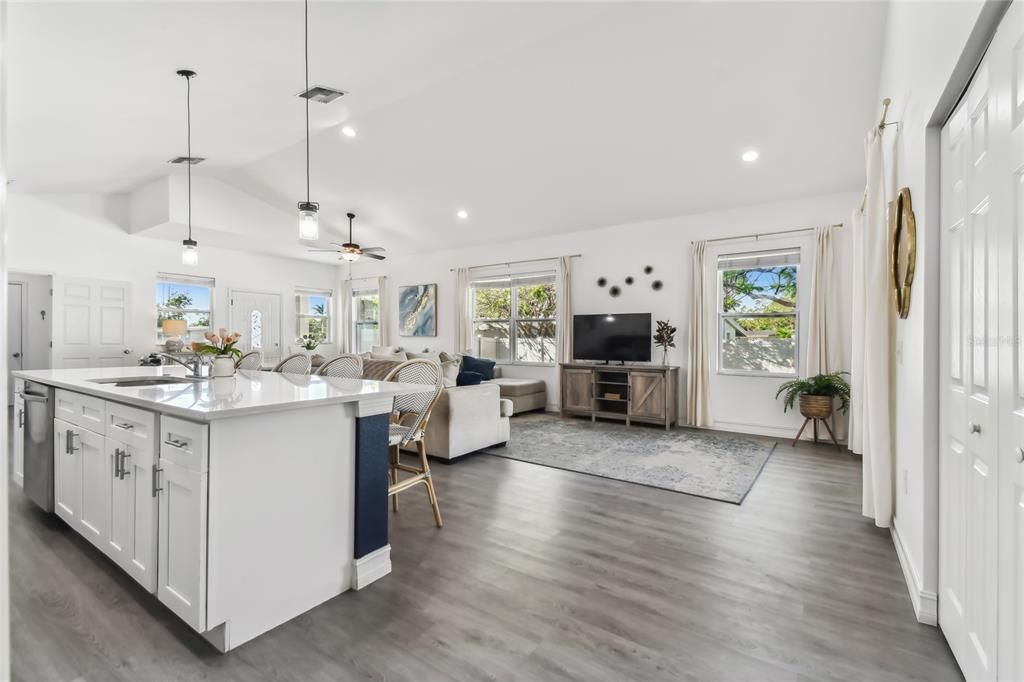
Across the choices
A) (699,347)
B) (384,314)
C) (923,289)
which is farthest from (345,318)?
(923,289)

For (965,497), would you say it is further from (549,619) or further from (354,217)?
(354,217)

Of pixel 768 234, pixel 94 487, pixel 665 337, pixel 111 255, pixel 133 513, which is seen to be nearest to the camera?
pixel 133 513

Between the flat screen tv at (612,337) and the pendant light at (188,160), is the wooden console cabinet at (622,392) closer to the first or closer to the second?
the flat screen tv at (612,337)

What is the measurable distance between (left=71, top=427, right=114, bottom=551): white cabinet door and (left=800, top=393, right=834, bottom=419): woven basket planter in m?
5.48

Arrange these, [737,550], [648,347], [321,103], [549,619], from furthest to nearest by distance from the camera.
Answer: [648,347] → [321,103] → [737,550] → [549,619]

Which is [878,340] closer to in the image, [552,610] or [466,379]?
[552,610]

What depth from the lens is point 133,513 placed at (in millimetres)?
2086

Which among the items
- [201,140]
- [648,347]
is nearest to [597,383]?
[648,347]

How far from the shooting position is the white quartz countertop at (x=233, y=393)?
1802 millimetres

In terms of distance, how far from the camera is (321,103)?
4.65 m

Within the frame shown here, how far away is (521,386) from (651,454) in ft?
8.37

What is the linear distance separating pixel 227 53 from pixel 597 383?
5.02 meters

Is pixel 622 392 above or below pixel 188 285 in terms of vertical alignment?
below

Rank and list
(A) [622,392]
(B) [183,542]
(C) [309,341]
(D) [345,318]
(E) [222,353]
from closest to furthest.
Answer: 1. (B) [183,542]
2. (E) [222,353]
3. (A) [622,392]
4. (C) [309,341]
5. (D) [345,318]
